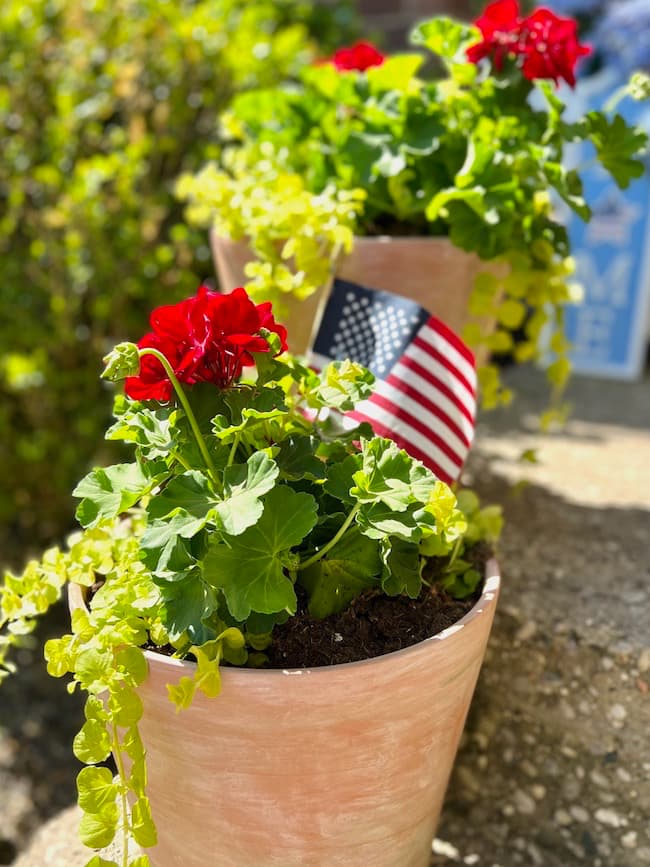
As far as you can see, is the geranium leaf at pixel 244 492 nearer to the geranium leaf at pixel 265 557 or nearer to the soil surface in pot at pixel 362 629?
the geranium leaf at pixel 265 557

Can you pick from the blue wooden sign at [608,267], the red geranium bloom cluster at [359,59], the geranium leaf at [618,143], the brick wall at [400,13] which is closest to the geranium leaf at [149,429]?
the geranium leaf at [618,143]

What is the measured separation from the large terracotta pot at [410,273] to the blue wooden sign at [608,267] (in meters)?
1.43

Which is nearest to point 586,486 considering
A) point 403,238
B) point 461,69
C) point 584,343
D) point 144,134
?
point 403,238

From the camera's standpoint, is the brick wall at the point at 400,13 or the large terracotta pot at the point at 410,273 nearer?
the large terracotta pot at the point at 410,273

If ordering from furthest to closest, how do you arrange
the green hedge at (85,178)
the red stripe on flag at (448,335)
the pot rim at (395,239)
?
the green hedge at (85,178), the pot rim at (395,239), the red stripe on flag at (448,335)

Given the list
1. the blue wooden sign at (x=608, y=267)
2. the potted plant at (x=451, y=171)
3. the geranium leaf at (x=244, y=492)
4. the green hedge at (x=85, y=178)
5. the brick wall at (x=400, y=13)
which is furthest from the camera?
the brick wall at (x=400, y=13)

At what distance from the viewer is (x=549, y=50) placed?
4.74 feet

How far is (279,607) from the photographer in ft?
3.01

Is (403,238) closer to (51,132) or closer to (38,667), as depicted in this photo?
(51,132)

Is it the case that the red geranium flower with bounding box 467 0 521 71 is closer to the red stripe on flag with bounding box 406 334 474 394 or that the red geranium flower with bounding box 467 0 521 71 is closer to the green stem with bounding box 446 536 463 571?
the red stripe on flag with bounding box 406 334 474 394

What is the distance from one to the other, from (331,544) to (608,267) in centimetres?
224

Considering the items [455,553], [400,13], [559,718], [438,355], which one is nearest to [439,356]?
[438,355]

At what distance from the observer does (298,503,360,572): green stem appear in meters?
0.97

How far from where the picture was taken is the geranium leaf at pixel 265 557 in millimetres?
923
